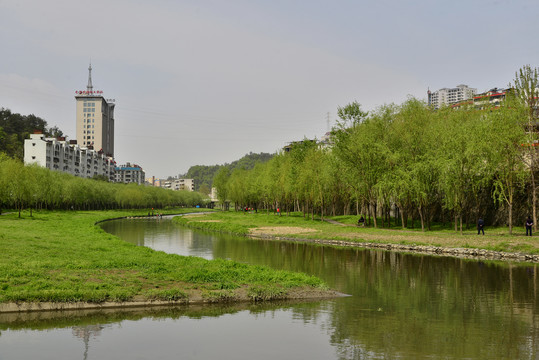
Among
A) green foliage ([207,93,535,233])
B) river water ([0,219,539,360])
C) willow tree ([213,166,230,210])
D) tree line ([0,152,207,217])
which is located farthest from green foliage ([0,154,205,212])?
river water ([0,219,539,360])

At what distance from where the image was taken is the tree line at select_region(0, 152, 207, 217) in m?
78.2

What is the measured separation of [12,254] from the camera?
28203 mm

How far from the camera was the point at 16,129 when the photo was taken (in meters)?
168

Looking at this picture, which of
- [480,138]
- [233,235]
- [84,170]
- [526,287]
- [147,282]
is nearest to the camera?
[147,282]

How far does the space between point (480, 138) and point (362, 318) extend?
38.8 metres

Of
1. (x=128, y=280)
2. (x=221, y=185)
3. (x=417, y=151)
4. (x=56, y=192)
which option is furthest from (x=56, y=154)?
(x=128, y=280)

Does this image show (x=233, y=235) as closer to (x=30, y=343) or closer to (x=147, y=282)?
(x=147, y=282)

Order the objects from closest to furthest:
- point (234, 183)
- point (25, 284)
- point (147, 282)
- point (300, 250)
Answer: point (25, 284) < point (147, 282) < point (300, 250) < point (234, 183)

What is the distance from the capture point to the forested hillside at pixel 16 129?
5482 inches

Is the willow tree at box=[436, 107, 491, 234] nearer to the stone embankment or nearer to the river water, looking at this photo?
the stone embankment

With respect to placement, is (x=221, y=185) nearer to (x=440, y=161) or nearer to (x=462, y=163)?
(x=440, y=161)

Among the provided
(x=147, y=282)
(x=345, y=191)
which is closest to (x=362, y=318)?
(x=147, y=282)

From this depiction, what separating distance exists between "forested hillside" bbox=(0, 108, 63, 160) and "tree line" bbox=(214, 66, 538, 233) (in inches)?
4043

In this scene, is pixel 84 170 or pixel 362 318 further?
pixel 84 170
